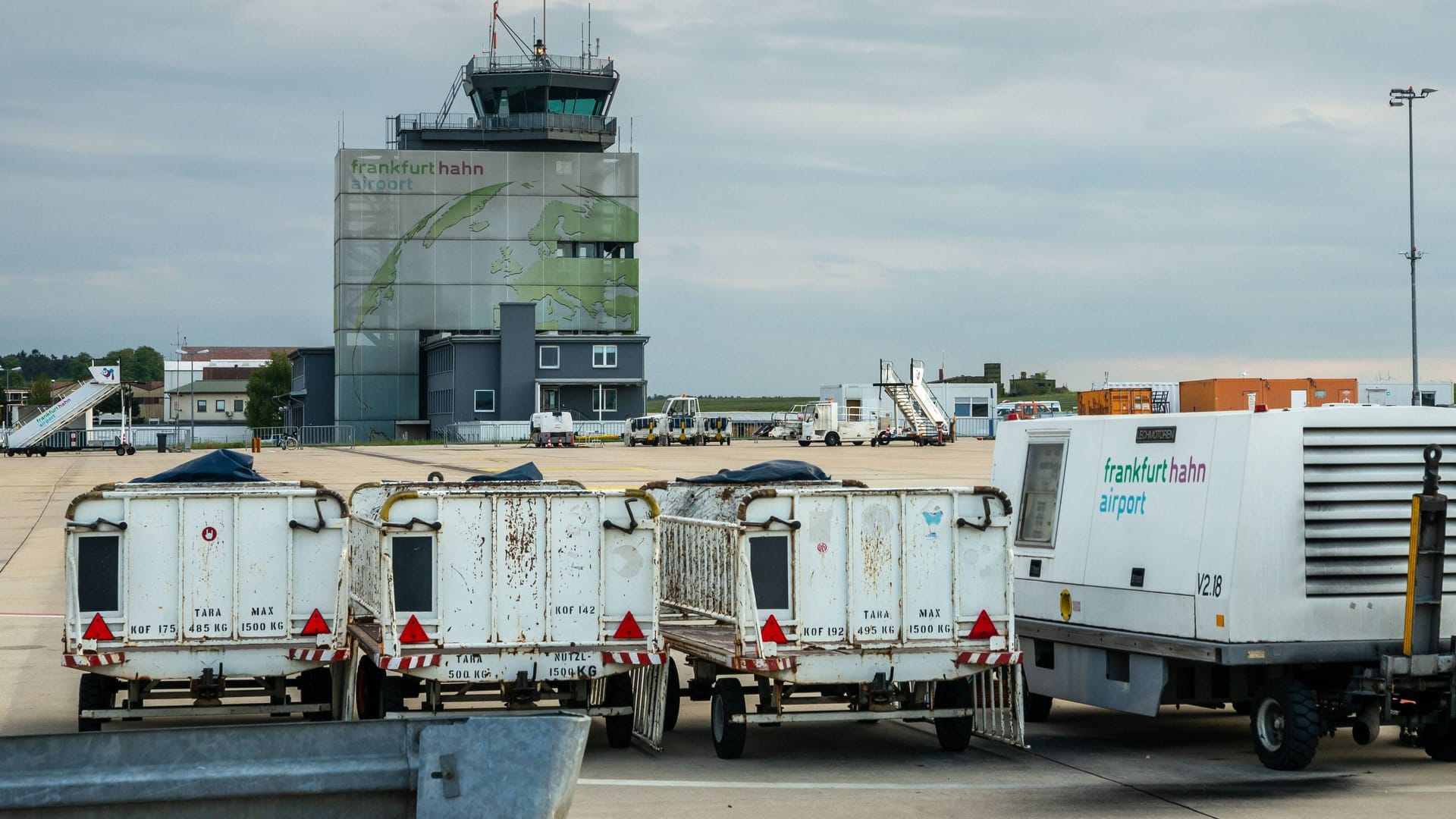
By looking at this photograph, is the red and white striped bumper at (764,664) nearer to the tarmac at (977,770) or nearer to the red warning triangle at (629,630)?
the tarmac at (977,770)

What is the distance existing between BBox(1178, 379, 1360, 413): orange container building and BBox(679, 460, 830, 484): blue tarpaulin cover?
3428 millimetres

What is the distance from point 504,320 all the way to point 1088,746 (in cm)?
8983

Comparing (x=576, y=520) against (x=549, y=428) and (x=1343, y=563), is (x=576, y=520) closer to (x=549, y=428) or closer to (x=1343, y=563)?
(x=1343, y=563)

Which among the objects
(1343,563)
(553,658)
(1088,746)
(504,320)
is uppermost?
(504,320)

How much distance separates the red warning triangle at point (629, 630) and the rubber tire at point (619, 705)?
32cm

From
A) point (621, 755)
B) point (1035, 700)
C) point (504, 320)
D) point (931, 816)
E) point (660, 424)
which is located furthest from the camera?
point (504, 320)

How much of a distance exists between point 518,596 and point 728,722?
178 centimetres

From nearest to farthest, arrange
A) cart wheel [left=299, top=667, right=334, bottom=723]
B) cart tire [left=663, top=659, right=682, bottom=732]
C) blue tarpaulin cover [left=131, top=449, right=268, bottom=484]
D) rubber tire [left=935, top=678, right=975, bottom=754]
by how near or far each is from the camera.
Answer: rubber tire [left=935, top=678, right=975, bottom=754] < cart wheel [left=299, top=667, right=334, bottom=723] < cart tire [left=663, top=659, right=682, bottom=732] < blue tarpaulin cover [left=131, top=449, right=268, bottom=484]

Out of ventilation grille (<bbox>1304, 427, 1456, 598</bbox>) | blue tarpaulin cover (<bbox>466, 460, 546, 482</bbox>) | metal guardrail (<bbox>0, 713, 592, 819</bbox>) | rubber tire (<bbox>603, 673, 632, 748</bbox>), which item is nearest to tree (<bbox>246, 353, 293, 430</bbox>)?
blue tarpaulin cover (<bbox>466, 460, 546, 482</bbox>)

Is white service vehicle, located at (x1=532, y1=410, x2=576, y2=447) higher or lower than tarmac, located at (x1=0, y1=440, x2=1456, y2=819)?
higher

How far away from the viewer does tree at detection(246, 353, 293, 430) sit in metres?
160

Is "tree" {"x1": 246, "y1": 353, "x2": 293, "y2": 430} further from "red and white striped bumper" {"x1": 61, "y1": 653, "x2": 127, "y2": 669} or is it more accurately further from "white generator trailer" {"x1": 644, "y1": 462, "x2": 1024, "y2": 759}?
"white generator trailer" {"x1": 644, "y1": 462, "x2": 1024, "y2": 759}

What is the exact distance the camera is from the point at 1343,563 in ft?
35.9

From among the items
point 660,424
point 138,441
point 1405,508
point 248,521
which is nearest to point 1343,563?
point 1405,508
